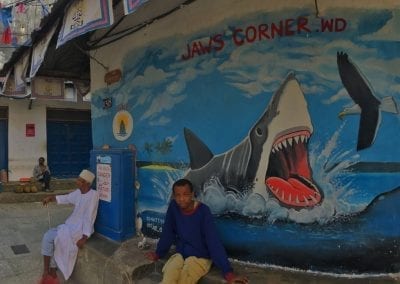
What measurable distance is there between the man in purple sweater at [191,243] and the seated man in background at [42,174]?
29.8 ft

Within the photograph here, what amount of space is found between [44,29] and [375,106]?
Result: 4.25 m

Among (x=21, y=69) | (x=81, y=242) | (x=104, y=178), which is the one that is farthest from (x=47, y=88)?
(x=81, y=242)

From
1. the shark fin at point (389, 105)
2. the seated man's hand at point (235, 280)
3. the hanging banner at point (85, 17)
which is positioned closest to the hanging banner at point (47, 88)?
the hanging banner at point (85, 17)

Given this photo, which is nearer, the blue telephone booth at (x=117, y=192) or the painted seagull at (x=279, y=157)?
the painted seagull at (x=279, y=157)

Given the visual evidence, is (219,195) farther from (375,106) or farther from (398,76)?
(398,76)

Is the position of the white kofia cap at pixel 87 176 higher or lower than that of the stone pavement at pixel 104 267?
higher

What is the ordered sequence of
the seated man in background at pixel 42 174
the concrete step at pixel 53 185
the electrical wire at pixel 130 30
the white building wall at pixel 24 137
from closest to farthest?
the electrical wire at pixel 130 30
the concrete step at pixel 53 185
the seated man in background at pixel 42 174
the white building wall at pixel 24 137

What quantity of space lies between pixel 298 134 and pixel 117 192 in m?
2.43

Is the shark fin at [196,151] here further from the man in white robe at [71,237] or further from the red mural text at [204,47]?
the man in white robe at [71,237]

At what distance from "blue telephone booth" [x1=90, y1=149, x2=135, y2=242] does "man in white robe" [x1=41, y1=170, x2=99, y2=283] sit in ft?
0.48

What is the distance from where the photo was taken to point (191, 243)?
376cm

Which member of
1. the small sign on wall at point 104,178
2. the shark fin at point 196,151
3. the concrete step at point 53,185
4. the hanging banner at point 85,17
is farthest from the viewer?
the concrete step at point 53,185

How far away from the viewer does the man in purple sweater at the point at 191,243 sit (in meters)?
3.59

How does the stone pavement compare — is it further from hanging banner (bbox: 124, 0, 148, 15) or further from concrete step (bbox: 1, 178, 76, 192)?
concrete step (bbox: 1, 178, 76, 192)
